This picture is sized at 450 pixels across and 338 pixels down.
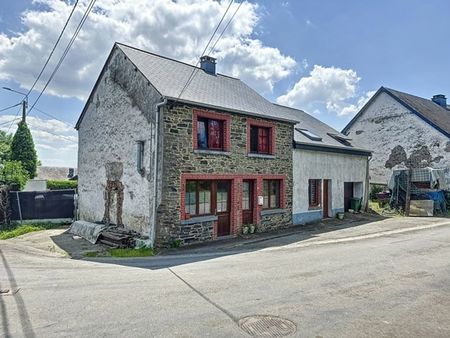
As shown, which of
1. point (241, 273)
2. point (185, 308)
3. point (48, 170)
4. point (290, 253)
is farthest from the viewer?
point (48, 170)

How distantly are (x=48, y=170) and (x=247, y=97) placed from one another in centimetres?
3598

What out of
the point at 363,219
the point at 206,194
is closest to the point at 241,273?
the point at 206,194

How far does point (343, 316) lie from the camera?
513 cm

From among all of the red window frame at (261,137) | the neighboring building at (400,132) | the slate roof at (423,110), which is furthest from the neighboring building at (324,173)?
the slate roof at (423,110)

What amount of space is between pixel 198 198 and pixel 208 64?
8.33 m

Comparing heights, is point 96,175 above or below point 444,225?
above

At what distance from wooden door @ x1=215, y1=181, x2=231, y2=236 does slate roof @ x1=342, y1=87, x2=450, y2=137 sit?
17.9 meters

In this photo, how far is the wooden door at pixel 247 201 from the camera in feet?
46.2

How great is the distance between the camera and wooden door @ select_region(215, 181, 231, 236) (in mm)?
13133

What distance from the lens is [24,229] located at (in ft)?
49.7

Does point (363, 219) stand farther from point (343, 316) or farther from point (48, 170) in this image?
point (48, 170)

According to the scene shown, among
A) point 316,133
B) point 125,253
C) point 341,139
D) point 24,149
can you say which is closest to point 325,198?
point 316,133

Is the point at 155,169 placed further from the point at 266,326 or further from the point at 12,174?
the point at 12,174

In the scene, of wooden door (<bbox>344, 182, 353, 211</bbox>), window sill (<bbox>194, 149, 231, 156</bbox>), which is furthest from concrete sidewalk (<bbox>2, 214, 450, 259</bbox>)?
window sill (<bbox>194, 149, 231, 156</bbox>)
